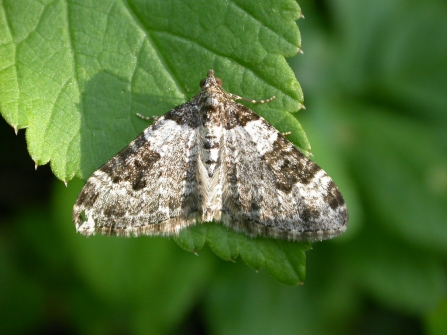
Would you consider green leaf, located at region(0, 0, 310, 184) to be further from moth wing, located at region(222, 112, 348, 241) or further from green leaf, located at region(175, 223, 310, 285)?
green leaf, located at region(175, 223, 310, 285)

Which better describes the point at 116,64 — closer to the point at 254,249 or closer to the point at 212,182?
the point at 212,182

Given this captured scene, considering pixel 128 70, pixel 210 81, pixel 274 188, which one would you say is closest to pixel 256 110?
pixel 210 81

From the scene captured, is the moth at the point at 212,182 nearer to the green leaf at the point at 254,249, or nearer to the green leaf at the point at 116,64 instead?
the green leaf at the point at 254,249

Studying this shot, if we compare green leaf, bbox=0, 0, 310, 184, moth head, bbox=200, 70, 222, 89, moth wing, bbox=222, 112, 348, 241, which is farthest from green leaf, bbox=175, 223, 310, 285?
moth head, bbox=200, 70, 222, 89

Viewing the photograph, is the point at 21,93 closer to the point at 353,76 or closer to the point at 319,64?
the point at 319,64

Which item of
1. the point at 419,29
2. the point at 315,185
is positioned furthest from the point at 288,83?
the point at 419,29

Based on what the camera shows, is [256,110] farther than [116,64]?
Yes
